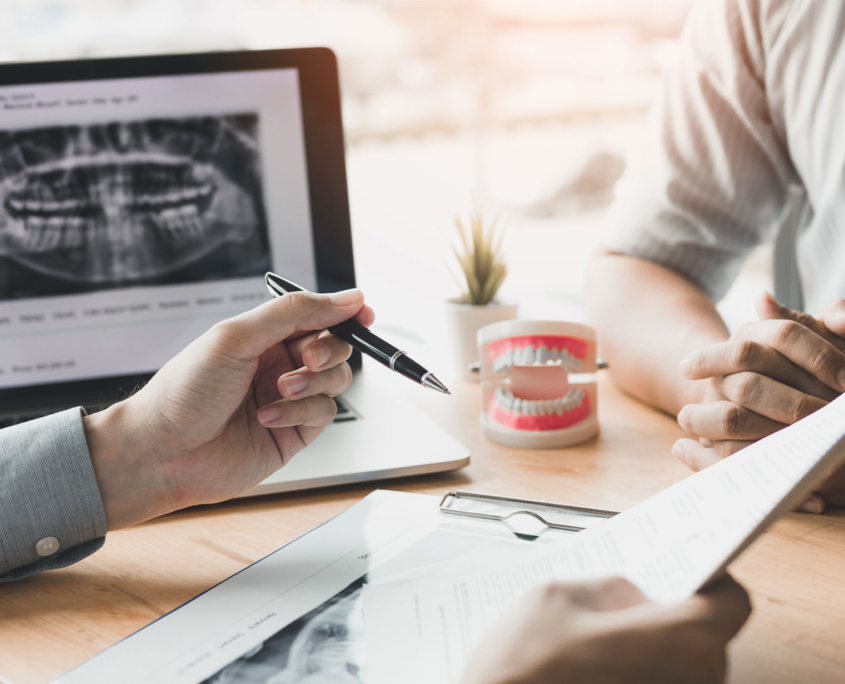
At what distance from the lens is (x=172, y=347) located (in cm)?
91

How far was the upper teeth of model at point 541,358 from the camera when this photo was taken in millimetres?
767

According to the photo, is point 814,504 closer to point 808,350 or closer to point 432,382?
point 808,350

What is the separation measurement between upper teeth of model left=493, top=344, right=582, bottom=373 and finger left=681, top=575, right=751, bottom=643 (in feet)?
1.36

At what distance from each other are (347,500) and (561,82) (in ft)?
8.78

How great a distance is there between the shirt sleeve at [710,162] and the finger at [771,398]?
450 mm

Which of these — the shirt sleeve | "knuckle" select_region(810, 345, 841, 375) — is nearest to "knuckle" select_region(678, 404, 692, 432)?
"knuckle" select_region(810, 345, 841, 375)

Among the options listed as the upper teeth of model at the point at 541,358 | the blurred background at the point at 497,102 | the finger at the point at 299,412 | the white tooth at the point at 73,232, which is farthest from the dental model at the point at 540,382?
the blurred background at the point at 497,102

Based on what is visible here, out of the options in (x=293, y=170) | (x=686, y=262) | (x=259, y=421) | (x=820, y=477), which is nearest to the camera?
(x=820, y=477)

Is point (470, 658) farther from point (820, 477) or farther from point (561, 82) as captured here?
point (561, 82)

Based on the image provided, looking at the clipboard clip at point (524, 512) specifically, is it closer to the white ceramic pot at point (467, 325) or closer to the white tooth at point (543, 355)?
the white tooth at point (543, 355)

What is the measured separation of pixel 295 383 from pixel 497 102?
2.66 metres

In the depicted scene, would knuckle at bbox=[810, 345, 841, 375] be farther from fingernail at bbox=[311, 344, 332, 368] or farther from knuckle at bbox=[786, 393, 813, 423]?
fingernail at bbox=[311, 344, 332, 368]

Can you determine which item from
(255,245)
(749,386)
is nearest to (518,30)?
(255,245)

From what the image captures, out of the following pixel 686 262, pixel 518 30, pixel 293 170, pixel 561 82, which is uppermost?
pixel 518 30
